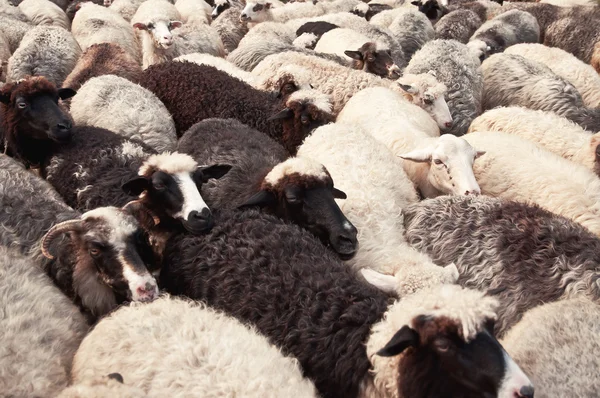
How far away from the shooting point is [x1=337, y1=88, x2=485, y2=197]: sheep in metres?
5.23

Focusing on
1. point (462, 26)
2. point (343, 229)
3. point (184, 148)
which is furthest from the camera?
→ point (462, 26)

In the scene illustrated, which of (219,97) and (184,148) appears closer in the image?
(184,148)

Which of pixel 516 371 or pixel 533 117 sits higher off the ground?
pixel 516 371

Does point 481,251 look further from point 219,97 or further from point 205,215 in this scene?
point 219,97

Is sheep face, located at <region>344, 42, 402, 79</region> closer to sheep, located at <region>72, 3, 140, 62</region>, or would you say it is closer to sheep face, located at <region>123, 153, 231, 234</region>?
sheep, located at <region>72, 3, 140, 62</region>

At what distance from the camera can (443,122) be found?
22.9 ft

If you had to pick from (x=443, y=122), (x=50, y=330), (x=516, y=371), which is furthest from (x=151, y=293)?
(x=443, y=122)

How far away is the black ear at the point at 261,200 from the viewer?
439cm

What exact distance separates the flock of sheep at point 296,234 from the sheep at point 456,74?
3cm

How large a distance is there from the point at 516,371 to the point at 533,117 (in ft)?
14.3

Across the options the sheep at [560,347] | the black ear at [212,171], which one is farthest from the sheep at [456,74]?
the sheep at [560,347]

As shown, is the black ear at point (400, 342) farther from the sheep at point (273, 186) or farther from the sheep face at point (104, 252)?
the sheep face at point (104, 252)

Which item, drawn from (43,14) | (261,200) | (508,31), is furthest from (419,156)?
(43,14)

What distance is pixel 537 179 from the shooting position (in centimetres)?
519
